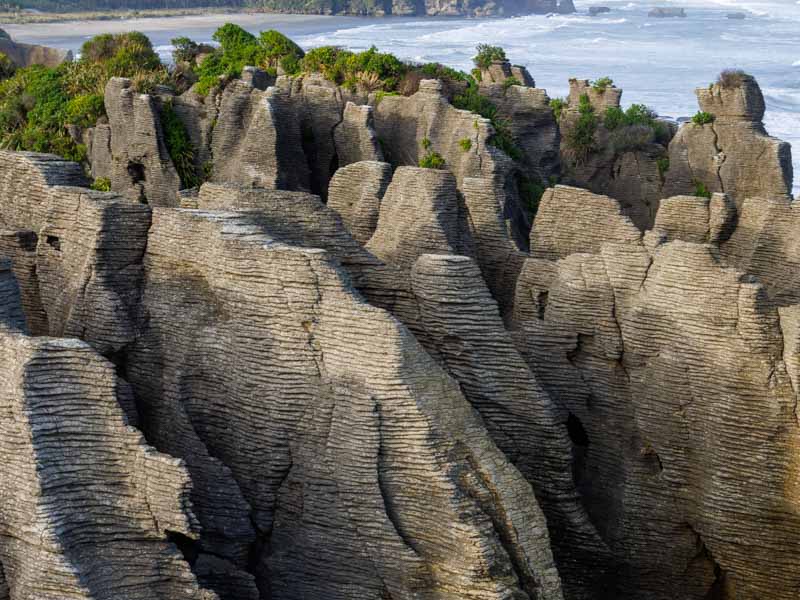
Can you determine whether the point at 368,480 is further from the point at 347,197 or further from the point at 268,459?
the point at 347,197

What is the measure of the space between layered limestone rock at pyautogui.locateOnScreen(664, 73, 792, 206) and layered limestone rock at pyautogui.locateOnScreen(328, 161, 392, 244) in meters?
11.4

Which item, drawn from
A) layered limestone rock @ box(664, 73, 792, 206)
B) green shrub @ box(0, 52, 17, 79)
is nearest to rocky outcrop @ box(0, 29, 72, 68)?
green shrub @ box(0, 52, 17, 79)

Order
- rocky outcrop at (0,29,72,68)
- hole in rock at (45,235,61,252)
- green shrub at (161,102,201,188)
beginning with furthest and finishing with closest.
A: rocky outcrop at (0,29,72,68) → green shrub at (161,102,201,188) → hole in rock at (45,235,61,252)

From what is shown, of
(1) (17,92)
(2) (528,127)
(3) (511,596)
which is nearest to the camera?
(3) (511,596)

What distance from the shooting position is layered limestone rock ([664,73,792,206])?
28.2m

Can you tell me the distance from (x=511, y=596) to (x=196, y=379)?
4.08m

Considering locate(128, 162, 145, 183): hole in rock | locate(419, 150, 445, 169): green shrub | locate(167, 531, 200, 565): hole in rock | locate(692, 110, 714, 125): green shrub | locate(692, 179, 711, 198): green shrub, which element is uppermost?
locate(692, 110, 714, 125): green shrub

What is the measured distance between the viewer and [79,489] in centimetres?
1095

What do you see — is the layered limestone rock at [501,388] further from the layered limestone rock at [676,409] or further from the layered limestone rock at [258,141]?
the layered limestone rock at [258,141]

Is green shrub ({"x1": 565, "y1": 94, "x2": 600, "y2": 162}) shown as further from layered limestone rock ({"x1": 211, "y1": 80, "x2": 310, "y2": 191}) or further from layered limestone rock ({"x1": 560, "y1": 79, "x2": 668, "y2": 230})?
layered limestone rock ({"x1": 211, "y1": 80, "x2": 310, "y2": 191})

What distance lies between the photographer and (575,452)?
15664 mm

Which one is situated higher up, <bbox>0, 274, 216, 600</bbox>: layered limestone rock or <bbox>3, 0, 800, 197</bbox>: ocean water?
<bbox>0, 274, 216, 600</bbox>: layered limestone rock

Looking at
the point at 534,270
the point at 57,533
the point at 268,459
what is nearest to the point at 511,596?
the point at 268,459

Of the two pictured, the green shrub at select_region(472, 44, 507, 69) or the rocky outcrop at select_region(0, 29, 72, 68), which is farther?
the rocky outcrop at select_region(0, 29, 72, 68)
